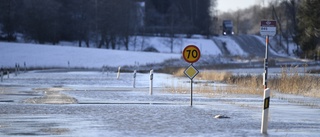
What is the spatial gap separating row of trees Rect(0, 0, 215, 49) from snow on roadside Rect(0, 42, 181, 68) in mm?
8973

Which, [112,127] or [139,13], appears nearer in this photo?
[112,127]

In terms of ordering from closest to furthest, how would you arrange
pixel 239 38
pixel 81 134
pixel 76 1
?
pixel 81 134
pixel 76 1
pixel 239 38

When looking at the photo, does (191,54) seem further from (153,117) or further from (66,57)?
(66,57)

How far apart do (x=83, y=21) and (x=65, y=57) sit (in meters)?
20.3

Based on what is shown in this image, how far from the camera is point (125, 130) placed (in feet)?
49.8

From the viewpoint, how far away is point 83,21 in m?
107

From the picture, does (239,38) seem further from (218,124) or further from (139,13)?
(218,124)

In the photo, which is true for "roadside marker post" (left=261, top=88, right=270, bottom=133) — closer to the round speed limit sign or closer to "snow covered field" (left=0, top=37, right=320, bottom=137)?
"snow covered field" (left=0, top=37, right=320, bottom=137)

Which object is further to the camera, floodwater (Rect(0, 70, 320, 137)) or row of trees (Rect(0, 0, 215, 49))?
row of trees (Rect(0, 0, 215, 49))

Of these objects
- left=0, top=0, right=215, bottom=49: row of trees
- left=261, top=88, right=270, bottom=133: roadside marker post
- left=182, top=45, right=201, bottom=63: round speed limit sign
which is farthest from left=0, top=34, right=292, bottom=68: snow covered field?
left=261, top=88, right=270, bottom=133: roadside marker post

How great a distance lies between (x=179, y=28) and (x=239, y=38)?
2115 centimetres

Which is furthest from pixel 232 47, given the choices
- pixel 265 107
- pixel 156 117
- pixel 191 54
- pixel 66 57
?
pixel 265 107

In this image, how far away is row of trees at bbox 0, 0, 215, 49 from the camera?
10025 cm

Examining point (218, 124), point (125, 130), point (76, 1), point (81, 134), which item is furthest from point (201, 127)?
point (76, 1)
